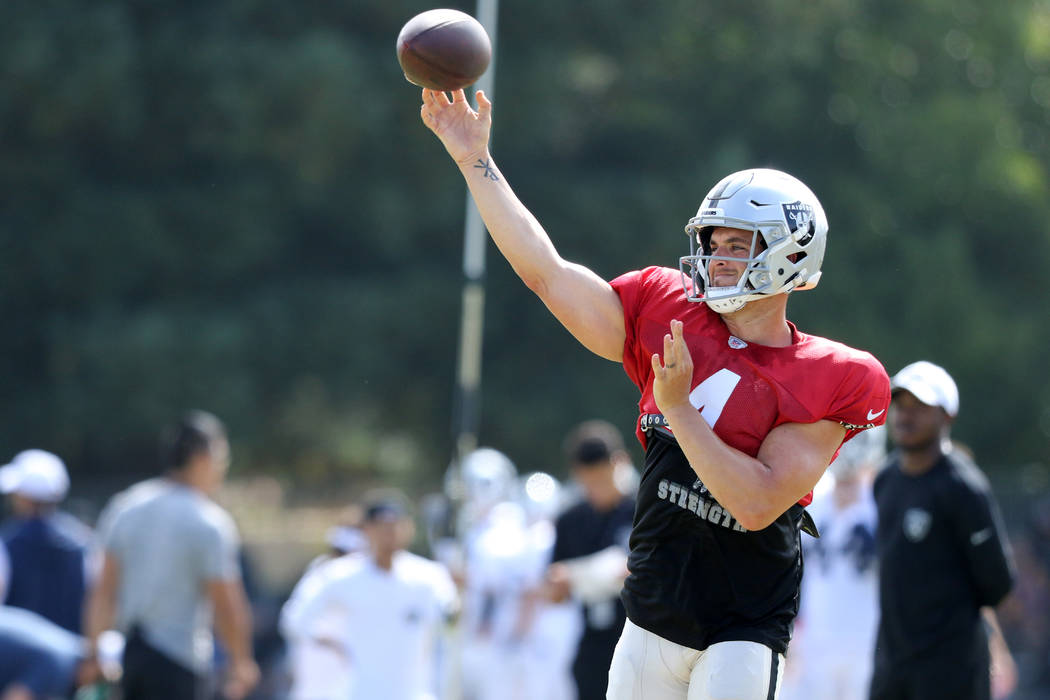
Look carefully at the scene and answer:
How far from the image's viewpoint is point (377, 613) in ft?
25.9

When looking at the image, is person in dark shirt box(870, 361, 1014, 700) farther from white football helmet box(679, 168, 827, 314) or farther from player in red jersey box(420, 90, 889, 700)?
white football helmet box(679, 168, 827, 314)

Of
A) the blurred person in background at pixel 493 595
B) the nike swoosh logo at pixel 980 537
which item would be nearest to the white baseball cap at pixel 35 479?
the blurred person in background at pixel 493 595

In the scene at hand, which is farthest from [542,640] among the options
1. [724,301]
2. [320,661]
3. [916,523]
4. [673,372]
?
[673,372]

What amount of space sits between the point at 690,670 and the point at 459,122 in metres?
1.61

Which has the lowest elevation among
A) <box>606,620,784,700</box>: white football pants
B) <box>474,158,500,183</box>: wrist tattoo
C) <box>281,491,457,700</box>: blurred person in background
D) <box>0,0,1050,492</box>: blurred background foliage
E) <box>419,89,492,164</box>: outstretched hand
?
<box>606,620,784,700</box>: white football pants

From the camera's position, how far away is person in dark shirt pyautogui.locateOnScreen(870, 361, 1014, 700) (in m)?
5.74

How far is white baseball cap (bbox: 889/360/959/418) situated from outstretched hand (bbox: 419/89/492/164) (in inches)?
106

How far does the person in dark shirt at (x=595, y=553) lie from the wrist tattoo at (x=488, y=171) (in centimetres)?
355

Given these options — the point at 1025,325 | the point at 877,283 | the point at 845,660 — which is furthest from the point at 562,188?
the point at 845,660

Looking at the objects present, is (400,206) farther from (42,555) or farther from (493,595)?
(42,555)

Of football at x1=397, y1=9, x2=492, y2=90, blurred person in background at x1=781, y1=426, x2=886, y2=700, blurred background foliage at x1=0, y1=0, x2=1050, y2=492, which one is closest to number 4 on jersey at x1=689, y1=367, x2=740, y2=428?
football at x1=397, y1=9, x2=492, y2=90

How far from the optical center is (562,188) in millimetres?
20375

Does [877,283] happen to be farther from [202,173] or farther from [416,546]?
[202,173]

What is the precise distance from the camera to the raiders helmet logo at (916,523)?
19.3 feet
